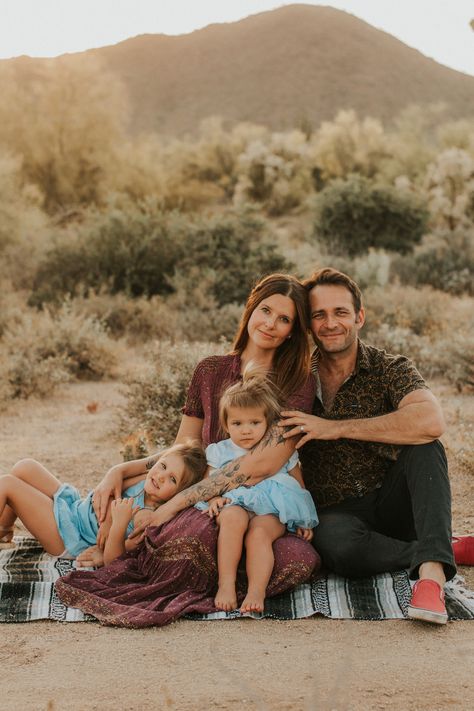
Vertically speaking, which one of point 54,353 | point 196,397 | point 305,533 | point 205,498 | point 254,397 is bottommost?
point 54,353

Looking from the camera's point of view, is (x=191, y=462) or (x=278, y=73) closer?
(x=191, y=462)

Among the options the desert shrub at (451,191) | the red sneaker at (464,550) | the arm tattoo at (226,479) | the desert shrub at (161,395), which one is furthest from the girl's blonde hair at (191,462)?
the desert shrub at (451,191)

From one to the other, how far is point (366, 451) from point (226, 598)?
3.52 feet

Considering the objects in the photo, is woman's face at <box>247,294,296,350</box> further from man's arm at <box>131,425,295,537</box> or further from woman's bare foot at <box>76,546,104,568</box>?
woman's bare foot at <box>76,546,104,568</box>

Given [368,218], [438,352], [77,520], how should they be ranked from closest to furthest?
[77,520], [438,352], [368,218]

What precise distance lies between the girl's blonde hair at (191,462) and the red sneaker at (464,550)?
1444 millimetres

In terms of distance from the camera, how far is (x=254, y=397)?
13.9ft

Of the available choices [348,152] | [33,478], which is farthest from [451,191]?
[33,478]

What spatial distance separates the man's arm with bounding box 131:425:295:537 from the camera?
415 cm

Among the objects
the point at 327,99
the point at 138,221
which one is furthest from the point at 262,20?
the point at 138,221

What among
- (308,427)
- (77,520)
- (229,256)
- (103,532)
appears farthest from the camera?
(229,256)

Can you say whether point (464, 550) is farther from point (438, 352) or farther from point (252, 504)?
point (438, 352)

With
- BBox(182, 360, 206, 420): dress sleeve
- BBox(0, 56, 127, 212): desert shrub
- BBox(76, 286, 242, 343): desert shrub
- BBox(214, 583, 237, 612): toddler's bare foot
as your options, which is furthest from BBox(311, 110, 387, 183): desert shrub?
BBox(214, 583, 237, 612): toddler's bare foot

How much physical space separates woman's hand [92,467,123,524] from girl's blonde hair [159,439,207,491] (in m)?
0.32
